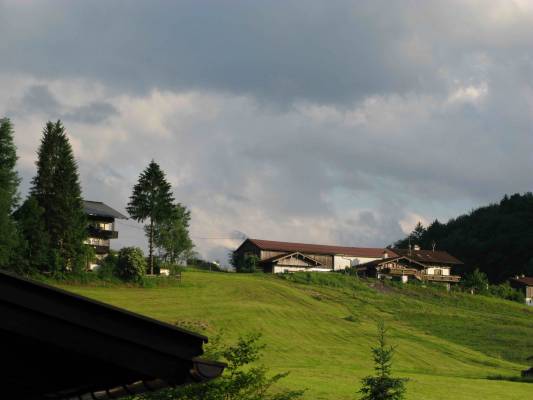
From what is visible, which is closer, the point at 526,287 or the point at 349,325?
the point at 349,325

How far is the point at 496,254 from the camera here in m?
162

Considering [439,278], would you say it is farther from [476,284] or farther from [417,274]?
[476,284]

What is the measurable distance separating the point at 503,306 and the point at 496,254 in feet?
236

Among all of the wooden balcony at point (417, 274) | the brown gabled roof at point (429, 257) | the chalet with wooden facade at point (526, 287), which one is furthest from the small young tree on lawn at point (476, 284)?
the chalet with wooden facade at point (526, 287)

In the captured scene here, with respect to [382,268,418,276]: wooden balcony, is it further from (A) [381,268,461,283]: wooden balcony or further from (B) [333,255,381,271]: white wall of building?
(B) [333,255,381,271]: white wall of building

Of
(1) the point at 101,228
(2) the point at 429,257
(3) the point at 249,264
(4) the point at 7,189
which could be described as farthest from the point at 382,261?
(4) the point at 7,189

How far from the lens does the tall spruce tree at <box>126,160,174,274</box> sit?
90625mm

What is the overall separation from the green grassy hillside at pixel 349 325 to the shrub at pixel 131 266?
315cm

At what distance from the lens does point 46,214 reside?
73000 mm

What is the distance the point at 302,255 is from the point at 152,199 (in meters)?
31.9

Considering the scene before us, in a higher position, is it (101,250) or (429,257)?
(429,257)

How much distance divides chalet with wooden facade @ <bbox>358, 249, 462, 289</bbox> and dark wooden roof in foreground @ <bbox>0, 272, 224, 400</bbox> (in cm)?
10898

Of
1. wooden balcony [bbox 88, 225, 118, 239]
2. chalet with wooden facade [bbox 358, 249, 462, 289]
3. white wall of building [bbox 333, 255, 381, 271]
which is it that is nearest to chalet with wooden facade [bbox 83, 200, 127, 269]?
wooden balcony [bbox 88, 225, 118, 239]

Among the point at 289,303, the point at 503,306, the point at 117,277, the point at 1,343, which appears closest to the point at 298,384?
the point at 1,343
